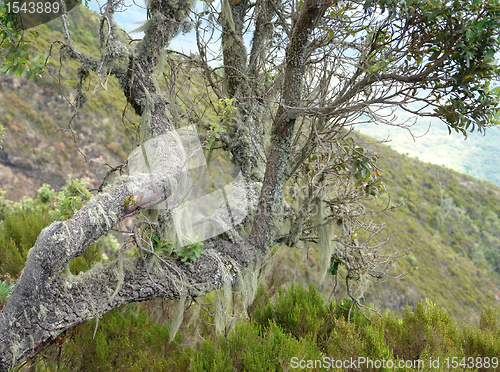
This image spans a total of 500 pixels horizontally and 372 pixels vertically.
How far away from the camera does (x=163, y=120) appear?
2.69 meters

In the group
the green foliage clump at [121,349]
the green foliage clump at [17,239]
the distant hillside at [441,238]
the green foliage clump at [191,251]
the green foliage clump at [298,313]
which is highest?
the green foliage clump at [191,251]

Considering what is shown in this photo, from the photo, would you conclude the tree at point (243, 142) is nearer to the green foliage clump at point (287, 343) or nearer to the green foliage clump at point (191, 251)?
the green foliage clump at point (191, 251)

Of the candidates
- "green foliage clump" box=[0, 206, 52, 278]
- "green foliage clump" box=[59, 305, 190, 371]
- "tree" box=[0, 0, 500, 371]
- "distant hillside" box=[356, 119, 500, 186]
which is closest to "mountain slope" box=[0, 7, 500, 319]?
"tree" box=[0, 0, 500, 371]

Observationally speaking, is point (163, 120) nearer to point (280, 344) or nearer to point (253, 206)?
point (253, 206)

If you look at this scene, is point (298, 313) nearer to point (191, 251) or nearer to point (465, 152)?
point (191, 251)

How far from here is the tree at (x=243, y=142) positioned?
5.96 ft

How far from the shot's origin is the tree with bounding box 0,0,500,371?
1.82 metres

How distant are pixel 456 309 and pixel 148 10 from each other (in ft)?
64.7

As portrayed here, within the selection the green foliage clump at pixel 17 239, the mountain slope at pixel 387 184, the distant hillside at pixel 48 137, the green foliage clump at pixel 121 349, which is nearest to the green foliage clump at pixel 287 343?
the green foliage clump at pixel 121 349

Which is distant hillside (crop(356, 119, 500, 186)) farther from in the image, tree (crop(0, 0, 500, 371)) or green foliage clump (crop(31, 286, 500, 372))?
tree (crop(0, 0, 500, 371))

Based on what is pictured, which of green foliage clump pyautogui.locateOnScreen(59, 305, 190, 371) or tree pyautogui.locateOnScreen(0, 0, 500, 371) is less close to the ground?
tree pyautogui.locateOnScreen(0, 0, 500, 371)

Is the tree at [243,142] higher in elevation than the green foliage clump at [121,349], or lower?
higher

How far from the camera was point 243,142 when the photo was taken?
334 cm

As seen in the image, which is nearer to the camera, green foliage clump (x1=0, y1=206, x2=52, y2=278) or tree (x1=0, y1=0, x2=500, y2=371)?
tree (x1=0, y1=0, x2=500, y2=371)
